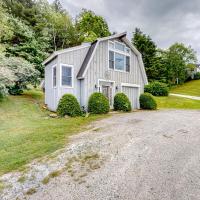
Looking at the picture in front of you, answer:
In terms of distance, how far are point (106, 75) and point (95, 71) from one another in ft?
3.49

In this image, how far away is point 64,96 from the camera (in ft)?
40.1

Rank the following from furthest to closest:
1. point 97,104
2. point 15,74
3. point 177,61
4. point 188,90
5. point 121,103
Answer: point 177,61 < point 188,90 < point 15,74 < point 121,103 < point 97,104

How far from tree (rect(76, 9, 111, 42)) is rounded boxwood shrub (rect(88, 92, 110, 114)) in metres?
22.5

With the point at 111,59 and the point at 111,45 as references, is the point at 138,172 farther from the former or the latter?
the point at 111,45

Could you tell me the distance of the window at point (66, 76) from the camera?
520 inches

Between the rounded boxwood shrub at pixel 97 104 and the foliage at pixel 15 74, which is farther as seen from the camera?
the foliage at pixel 15 74

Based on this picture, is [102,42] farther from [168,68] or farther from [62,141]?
[168,68]

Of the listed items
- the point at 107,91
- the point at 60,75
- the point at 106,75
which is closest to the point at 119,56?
the point at 106,75

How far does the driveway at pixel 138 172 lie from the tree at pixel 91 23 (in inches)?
1144

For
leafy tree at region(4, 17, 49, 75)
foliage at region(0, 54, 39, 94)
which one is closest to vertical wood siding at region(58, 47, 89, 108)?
foliage at region(0, 54, 39, 94)

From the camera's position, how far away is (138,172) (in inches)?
178

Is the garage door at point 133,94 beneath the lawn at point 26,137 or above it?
above

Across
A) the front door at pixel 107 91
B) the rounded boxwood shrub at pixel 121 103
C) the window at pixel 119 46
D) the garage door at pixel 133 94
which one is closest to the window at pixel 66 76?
the front door at pixel 107 91

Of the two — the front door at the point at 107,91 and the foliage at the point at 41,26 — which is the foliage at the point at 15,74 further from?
the front door at the point at 107,91
